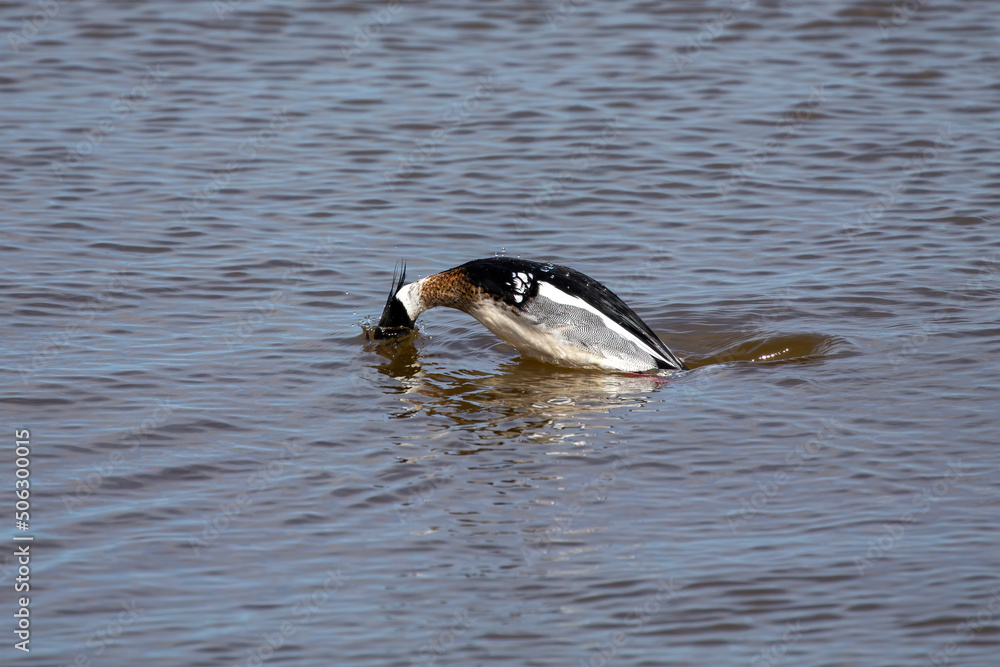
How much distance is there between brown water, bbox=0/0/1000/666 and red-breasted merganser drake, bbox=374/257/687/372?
8.4 inches

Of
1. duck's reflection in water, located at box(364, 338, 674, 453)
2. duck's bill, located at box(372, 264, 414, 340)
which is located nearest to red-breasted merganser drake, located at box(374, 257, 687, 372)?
duck's reflection in water, located at box(364, 338, 674, 453)

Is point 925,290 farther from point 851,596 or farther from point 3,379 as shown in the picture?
point 3,379

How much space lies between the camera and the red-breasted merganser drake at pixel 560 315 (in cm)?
854

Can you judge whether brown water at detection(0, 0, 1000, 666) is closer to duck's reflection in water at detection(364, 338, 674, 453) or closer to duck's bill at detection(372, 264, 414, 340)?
duck's reflection in water at detection(364, 338, 674, 453)

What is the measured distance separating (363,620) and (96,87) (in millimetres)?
10976

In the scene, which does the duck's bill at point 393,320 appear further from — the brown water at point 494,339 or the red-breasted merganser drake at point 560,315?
the red-breasted merganser drake at point 560,315

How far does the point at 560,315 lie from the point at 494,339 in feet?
4.57

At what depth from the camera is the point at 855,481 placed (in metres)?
6.74

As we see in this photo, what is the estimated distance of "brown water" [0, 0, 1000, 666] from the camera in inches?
218

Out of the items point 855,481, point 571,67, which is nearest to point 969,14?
point 571,67

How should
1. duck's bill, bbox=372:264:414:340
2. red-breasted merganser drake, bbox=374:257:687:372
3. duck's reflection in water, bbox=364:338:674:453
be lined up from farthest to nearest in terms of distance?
duck's bill, bbox=372:264:414:340, red-breasted merganser drake, bbox=374:257:687:372, duck's reflection in water, bbox=364:338:674:453

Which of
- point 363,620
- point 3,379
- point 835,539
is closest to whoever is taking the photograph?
point 363,620

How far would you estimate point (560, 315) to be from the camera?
8.56 meters

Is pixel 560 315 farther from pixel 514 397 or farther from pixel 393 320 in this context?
pixel 393 320
